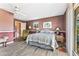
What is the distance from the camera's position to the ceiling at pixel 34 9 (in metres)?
1.93

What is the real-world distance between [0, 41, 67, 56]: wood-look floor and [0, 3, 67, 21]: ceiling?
51 centimetres

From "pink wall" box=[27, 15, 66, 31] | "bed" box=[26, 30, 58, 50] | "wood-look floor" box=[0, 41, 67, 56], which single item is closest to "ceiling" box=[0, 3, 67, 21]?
"pink wall" box=[27, 15, 66, 31]

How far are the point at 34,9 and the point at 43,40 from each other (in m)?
0.59

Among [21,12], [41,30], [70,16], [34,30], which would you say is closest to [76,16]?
[70,16]

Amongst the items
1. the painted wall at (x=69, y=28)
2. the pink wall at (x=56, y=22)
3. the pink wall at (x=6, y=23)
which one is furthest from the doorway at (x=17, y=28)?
the painted wall at (x=69, y=28)

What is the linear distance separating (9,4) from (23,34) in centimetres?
60

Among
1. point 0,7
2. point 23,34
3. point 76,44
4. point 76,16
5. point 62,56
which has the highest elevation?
point 0,7

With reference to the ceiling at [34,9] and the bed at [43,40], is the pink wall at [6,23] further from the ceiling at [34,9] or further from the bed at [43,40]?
the bed at [43,40]

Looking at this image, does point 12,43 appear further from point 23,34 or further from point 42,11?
point 42,11

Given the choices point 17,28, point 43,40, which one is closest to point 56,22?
point 43,40

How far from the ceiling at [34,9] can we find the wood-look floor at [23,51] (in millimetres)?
507

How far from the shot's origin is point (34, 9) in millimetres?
1971

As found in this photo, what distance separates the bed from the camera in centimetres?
195

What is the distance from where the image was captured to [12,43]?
199 centimetres
